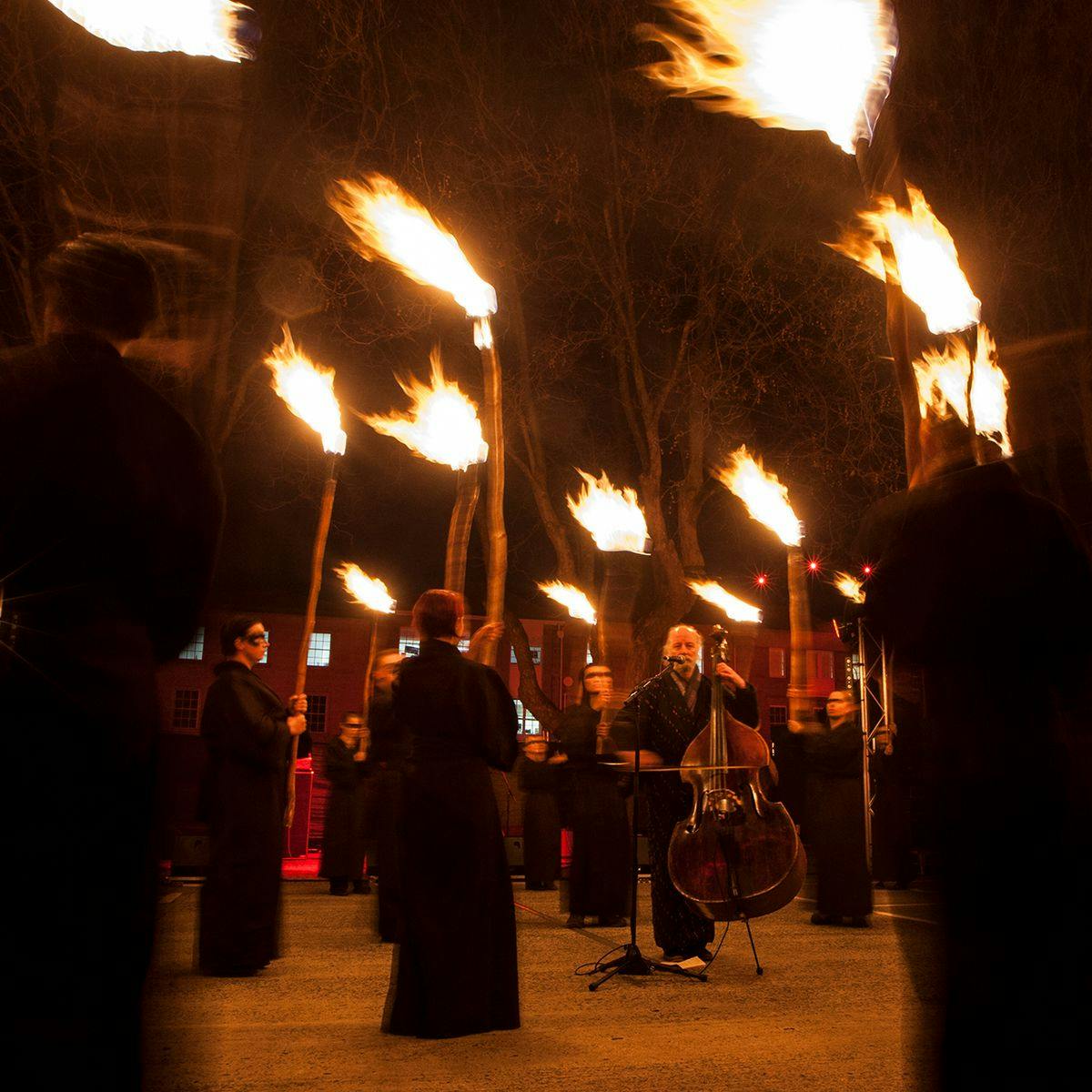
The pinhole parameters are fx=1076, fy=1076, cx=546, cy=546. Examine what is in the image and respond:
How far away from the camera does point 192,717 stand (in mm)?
44125

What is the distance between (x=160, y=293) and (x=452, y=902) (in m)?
3.99

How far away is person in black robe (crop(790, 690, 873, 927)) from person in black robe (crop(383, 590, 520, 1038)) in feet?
19.5

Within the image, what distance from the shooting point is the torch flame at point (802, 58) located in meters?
5.04

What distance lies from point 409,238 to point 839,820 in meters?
8.05

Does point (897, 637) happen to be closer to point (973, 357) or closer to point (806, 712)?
point (973, 357)

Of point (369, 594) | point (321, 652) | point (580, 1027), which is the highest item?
point (321, 652)

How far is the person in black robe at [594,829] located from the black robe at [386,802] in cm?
187

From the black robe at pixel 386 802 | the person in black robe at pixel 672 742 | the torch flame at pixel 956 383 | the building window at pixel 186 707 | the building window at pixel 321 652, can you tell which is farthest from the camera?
the building window at pixel 321 652

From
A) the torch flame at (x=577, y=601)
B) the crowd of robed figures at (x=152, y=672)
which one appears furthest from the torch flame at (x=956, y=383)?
the torch flame at (x=577, y=601)

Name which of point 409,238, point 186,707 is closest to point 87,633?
point 409,238

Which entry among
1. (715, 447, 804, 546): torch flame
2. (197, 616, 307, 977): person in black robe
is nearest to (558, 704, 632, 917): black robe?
(715, 447, 804, 546): torch flame

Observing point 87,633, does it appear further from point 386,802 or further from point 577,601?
point 577,601

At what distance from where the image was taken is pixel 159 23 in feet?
18.9

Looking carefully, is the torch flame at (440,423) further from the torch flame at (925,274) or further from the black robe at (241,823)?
the torch flame at (925,274)
